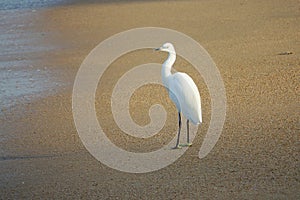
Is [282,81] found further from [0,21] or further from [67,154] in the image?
[0,21]

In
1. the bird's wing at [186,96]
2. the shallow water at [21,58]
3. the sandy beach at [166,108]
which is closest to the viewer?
the sandy beach at [166,108]

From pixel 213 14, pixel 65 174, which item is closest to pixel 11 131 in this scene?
pixel 65 174

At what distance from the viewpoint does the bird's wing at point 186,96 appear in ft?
27.0

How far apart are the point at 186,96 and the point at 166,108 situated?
1930 millimetres

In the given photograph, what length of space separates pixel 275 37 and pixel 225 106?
214 inches

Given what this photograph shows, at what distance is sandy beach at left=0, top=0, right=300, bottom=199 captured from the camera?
23.8 feet

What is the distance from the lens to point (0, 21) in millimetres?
21312

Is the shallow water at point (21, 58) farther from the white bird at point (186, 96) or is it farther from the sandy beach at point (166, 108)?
the white bird at point (186, 96)

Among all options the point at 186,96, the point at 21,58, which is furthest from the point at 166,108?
the point at 21,58

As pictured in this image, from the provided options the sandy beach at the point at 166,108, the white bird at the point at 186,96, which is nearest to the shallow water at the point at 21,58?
the sandy beach at the point at 166,108

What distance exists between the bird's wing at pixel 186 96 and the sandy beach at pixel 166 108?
400 mm

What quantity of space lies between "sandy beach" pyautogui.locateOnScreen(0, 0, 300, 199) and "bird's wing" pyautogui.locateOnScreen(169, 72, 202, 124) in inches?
15.7

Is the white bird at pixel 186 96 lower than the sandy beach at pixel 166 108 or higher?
higher

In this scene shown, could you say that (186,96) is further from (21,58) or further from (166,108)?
(21,58)
